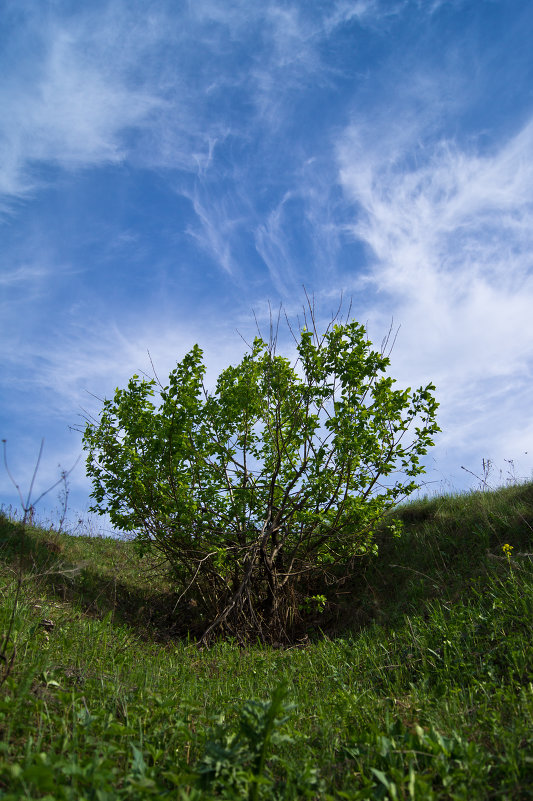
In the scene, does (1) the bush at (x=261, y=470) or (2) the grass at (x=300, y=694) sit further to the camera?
(1) the bush at (x=261, y=470)

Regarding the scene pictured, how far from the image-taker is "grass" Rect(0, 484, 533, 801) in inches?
90.5

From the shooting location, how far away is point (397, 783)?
2.38m

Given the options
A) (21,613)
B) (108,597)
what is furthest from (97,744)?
(108,597)

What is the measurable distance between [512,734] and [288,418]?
5.24 m

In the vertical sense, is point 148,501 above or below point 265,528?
above

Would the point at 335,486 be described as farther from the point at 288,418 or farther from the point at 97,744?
the point at 97,744

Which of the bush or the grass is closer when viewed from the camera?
the grass

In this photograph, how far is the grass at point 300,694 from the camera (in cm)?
230

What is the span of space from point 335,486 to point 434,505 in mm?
3499

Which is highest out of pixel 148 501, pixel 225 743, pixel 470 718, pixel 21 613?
pixel 148 501

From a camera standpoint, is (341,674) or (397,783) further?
(341,674)

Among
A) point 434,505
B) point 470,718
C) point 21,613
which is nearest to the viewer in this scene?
point 470,718

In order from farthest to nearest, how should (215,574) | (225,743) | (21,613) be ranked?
1. (215,574)
2. (21,613)
3. (225,743)

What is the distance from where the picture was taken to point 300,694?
411 centimetres
